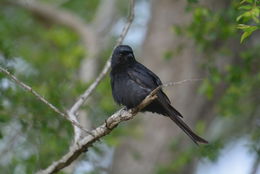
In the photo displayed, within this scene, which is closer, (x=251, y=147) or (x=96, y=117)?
(x=251, y=147)

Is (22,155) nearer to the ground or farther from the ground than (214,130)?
nearer to the ground

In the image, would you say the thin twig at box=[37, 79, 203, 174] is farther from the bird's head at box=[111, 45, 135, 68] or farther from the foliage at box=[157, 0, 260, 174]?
the foliage at box=[157, 0, 260, 174]

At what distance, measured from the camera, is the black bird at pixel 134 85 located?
578cm

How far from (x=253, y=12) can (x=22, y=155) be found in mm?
5078

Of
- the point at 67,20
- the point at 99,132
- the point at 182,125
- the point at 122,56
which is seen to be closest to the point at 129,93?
the point at 122,56

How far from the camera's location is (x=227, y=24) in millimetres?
7305

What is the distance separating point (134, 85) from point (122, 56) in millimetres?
409

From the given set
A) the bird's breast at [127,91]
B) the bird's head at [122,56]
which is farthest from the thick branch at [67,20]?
the bird's breast at [127,91]

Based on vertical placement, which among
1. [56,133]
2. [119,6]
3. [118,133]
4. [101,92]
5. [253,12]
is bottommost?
[253,12]

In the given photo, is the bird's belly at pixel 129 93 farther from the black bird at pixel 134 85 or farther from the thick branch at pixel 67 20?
the thick branch at pixel 67 20

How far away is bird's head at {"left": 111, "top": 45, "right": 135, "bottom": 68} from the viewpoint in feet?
20.3

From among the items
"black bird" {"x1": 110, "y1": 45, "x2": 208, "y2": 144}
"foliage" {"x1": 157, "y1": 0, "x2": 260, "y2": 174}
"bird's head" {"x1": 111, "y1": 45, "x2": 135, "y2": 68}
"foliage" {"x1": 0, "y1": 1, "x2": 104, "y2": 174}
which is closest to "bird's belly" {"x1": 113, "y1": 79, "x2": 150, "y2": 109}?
"black bird" {"x1": 110, "y1": 45, "x2": 208, "y2": 144}

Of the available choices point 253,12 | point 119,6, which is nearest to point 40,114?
point 253,12

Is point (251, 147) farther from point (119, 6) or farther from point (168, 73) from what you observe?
point (119, 6)
